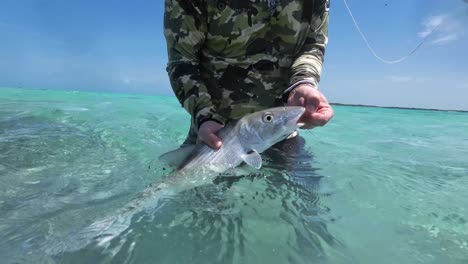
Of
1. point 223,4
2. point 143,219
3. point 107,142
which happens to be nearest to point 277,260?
point 143,219

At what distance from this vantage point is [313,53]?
3016 mm

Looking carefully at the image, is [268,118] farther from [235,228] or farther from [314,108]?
[235,228]

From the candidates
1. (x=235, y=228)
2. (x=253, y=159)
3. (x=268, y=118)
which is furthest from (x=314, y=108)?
(x=235, y=228)

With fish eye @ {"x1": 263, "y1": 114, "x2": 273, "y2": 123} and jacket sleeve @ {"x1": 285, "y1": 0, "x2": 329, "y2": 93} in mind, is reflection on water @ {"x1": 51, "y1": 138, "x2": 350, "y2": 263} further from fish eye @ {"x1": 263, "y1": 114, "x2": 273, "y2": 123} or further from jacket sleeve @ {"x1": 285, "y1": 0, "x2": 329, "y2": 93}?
jacket sleeve @ {"x1": 285, "y1": 0, "x2": 329, "y2": 93}

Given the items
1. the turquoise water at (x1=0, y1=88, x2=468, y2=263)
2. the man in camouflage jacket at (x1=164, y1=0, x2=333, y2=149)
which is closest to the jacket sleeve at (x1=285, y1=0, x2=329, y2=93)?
the man in camouflage jacket at (x1=164, y1=0, x2=333, y2=149)

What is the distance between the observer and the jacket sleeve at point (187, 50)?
2766 mm

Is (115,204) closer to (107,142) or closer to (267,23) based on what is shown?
(267,23)

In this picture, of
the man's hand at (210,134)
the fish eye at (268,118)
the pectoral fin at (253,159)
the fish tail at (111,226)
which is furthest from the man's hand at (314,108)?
the fish tail at (111,226)

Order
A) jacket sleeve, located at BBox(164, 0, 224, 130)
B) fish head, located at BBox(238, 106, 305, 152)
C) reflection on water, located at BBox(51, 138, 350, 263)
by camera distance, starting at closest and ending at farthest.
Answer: reflection on water, located at BBox(51, 138, 350, 263) < fish head, located at BBox(238, 106, 305, 152) < jacket sleeve, located at BBox(164, 0, 224, 130)

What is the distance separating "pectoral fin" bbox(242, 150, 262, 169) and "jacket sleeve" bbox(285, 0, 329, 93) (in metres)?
0.59

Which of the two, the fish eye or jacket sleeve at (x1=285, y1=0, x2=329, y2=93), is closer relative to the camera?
the fish eye

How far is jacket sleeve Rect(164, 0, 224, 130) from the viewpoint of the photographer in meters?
2.77

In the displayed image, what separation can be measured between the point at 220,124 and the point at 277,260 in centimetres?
115

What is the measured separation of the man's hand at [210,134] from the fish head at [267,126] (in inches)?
6.5
